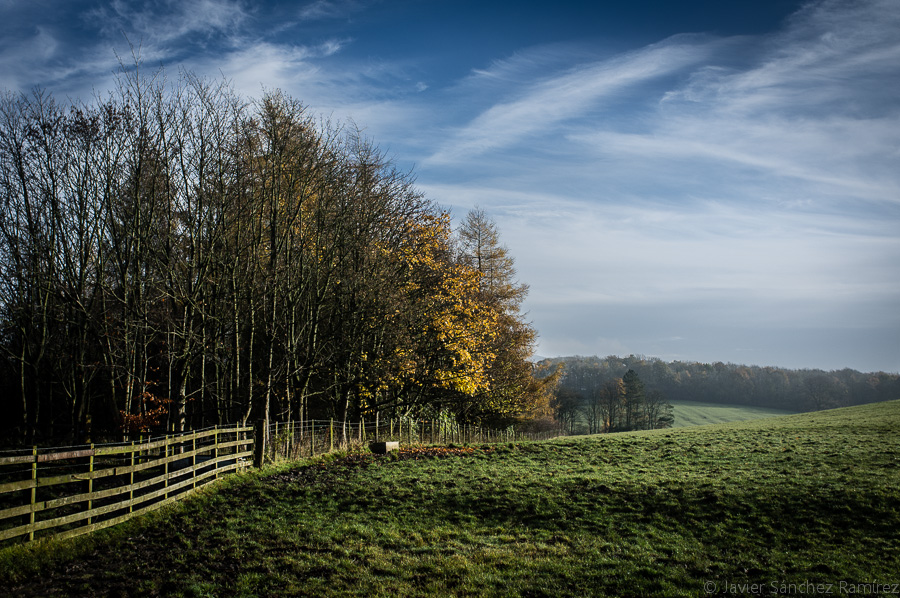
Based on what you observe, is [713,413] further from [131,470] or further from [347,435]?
[131,470]

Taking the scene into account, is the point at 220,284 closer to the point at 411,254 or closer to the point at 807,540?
the point at 411,254

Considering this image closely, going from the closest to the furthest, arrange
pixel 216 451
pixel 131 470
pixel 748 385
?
pixel 131 470 → pixel 216 451 → pixel 748 385

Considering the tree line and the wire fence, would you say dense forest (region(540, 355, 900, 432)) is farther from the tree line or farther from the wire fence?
the wire fence

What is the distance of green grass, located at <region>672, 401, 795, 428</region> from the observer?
10256 centimetres

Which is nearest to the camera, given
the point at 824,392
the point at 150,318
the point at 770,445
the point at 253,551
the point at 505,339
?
the point at 253,551

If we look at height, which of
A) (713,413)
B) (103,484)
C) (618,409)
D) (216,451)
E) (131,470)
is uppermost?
(131,470)

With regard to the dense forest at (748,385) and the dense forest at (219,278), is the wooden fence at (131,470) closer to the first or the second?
the dense forest at (219,278)

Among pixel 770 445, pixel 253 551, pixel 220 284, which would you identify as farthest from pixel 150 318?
pixel 770 445

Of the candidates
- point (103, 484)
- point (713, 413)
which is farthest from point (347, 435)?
point (713, 413)

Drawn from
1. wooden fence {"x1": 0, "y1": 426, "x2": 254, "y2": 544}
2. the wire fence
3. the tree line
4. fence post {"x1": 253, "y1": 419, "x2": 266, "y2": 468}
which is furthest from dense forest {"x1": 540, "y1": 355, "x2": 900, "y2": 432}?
wooden fence {"x1": 0, "y1": 426, "x2": 254, "y2": 544}

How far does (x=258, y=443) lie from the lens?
1548 centimetres

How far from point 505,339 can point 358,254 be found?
1338 cm

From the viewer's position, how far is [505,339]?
1363 inches

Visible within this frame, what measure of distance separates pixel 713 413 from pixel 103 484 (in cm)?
11862
